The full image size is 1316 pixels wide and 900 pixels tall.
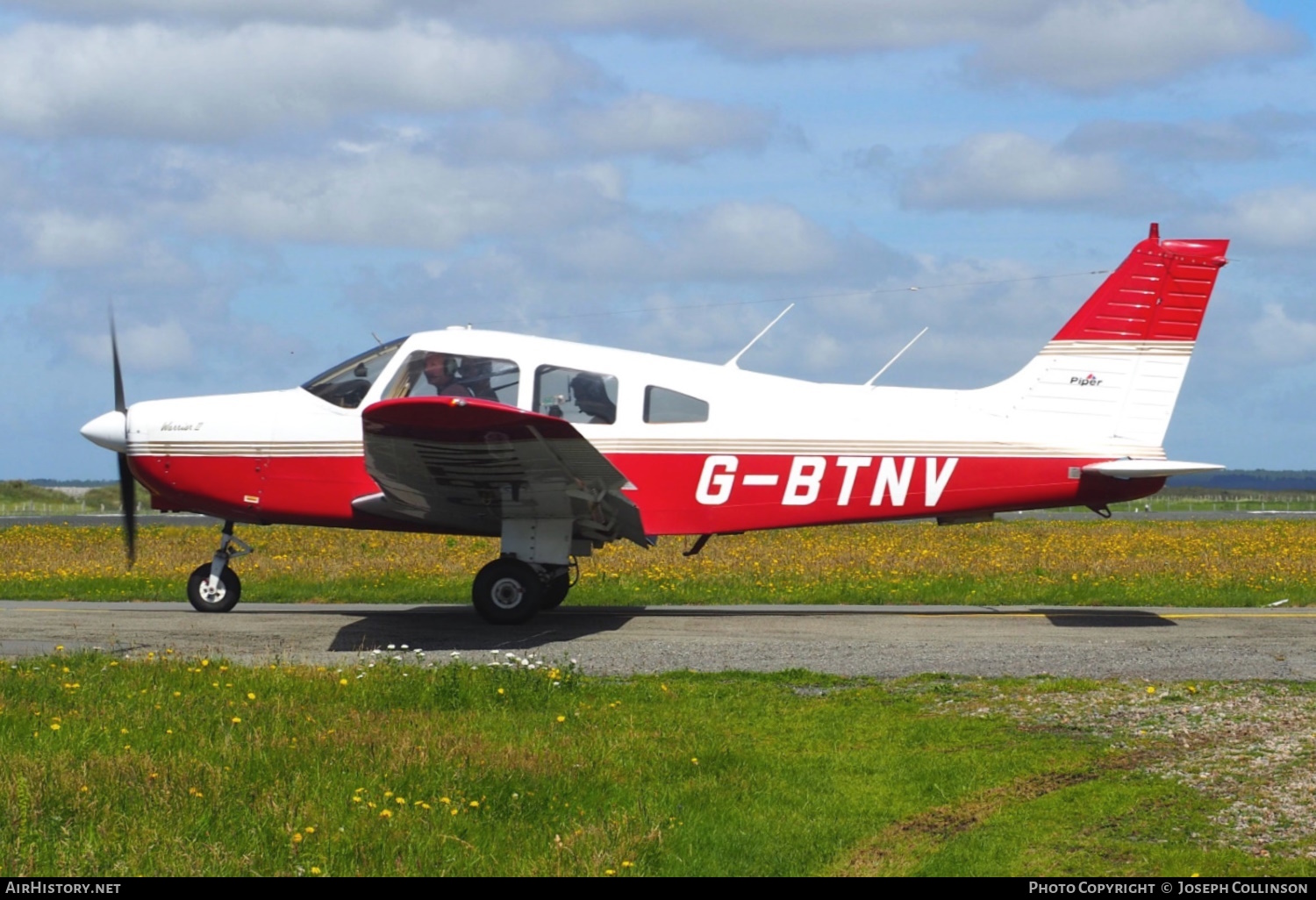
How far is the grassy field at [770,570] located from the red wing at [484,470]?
279 cm

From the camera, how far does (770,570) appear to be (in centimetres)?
1731

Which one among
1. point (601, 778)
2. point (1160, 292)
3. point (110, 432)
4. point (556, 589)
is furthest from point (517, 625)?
point (1160, 292)

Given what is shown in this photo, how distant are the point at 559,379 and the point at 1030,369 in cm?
460

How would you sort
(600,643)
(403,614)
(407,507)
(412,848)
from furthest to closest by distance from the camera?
(403,614), (407,507), (600,643), (412,848)

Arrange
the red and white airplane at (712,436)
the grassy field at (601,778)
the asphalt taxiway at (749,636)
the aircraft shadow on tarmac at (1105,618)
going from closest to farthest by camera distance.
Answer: the grassy field at (601,778)
the asphalt taxiway at (749,636)
the red and white airplane at (712,436)
the aircraft shadow on tarmac at (1105,618)

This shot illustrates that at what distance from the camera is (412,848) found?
5000 mm

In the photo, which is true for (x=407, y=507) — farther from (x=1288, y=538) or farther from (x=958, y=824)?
(x=1288, y=538)

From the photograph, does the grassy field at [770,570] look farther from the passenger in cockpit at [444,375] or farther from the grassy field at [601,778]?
the grassy field at [601,778]

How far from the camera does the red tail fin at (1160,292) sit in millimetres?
12789

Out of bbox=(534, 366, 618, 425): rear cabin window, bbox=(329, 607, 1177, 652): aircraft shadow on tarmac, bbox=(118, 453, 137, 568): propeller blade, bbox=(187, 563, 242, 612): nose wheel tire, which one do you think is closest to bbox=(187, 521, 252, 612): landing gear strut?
bbox=(187, 563, 242, 612): nose wheel tire

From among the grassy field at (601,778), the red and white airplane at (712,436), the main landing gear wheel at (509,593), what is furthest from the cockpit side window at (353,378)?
the grassy field at (601,778)

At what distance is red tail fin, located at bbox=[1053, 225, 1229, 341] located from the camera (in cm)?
1279

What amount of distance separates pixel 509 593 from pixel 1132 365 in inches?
250
